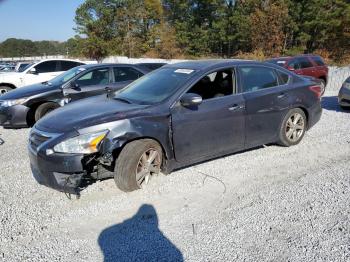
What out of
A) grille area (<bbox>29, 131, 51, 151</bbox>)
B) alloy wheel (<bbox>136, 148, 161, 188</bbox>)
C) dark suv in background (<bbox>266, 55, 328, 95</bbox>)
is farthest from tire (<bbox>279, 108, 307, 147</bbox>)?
dark suv in background (<bbox>266, 55, 328, 95</bbox>)

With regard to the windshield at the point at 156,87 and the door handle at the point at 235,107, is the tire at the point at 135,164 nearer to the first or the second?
the windshield at the point at 156,87

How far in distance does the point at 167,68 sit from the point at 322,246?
3.34 meters

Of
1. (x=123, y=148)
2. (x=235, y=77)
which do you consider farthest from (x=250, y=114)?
(x=123, y=148)

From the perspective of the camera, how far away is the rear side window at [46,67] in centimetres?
1173

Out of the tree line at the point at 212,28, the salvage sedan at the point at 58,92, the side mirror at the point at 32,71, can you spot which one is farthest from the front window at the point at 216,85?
the tree line at the point at 212,28

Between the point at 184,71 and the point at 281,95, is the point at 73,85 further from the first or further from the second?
the point at 281,95

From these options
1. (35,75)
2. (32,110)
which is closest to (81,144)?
(32,110)

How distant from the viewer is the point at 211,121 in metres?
4.38

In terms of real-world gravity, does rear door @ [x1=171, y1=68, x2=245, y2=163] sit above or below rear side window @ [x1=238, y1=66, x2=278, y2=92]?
below

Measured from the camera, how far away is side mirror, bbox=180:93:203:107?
4055 mm

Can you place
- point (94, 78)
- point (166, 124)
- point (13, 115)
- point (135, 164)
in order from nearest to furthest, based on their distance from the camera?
point (135, 164) < point (166, 124) < point (13, 115) < point (94, 78)

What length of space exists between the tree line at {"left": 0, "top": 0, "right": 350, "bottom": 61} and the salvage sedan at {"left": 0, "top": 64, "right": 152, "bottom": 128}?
2554 centimetres

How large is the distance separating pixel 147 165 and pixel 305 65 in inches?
401

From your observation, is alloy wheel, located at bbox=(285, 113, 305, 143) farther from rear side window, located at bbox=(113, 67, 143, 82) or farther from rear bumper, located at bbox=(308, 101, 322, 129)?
rear side window, located at bbox=(113, 67, 143, 82)
